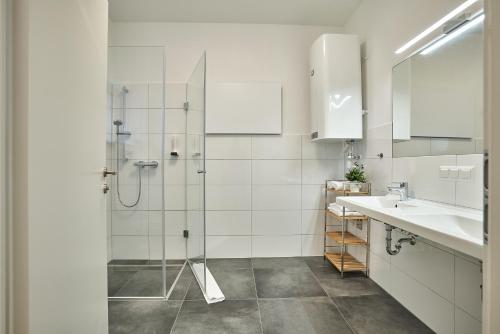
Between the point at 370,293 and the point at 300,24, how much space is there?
2.70 metres

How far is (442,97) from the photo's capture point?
1493 millimetres

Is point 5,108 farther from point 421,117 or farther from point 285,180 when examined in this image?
point 285,180

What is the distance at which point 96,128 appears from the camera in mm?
1053

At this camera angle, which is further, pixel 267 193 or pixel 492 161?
pixel 267 193

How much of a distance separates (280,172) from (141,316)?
69.2 inches

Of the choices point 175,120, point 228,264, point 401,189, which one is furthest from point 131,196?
point 401,189

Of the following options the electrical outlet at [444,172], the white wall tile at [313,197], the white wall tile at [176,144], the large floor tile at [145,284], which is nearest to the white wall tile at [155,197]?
the white wall tile at [176,144]

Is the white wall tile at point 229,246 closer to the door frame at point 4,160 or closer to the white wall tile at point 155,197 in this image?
the white wall tile at point 155,197

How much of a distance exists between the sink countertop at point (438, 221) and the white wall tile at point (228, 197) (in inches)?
45.6

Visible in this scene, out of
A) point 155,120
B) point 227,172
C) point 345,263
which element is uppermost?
point 155,120

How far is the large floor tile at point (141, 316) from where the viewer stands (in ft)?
4.97

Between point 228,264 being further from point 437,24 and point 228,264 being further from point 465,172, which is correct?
point 437,24

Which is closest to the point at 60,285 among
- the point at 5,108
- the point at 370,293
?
the point at 5,108

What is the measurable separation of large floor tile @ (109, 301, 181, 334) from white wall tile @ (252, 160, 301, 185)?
1.44m
